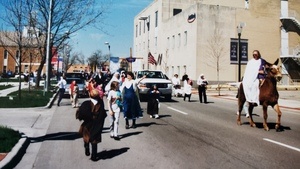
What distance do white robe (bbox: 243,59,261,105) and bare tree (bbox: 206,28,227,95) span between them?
105 ft

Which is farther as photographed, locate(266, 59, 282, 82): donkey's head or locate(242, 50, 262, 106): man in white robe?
locate(242, 50, 262, 106): man in white robe

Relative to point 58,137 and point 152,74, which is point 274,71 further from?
point 152,74

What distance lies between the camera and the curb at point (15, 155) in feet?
19.9

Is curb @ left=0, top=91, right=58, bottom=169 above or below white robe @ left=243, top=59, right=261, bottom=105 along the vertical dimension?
below

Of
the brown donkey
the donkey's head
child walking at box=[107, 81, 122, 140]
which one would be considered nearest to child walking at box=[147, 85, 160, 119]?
child walking at box=[107, 81, 122, 140]

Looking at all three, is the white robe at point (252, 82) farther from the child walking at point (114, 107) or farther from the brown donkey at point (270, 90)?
the child walking at point (114, 107)

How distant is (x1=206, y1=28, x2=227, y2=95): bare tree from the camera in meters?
42.6

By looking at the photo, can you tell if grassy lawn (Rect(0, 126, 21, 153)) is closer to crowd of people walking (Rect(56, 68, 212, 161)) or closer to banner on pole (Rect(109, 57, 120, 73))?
crowd of people walking (Rect(56, 68, 212, 161))

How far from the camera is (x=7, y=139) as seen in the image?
791 cm

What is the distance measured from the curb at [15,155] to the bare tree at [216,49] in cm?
3640

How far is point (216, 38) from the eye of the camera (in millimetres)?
42875

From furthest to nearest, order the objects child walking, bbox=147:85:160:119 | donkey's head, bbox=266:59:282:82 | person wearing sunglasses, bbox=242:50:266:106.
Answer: child walking, bbox=147:85:160:119 < person wearing sunglasses, bbox=242:50:266:106 < donkey's head, bbox=266:59:282:82

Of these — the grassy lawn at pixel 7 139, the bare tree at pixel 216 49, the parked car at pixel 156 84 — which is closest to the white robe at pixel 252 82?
the grassy lawn at pixel 7 139

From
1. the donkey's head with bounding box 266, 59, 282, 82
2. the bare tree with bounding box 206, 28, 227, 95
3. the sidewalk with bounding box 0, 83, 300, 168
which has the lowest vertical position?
the sidewalk with bounding box 0, 83, 300, 168
